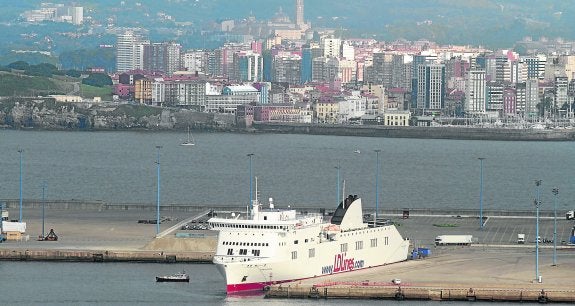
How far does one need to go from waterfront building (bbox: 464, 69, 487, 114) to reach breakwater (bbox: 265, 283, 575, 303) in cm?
11581

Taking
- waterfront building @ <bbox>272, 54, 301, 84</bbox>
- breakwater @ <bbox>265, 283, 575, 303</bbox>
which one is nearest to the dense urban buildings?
waterfront building @ <bbox>272, 54, 301, 84</bbox>

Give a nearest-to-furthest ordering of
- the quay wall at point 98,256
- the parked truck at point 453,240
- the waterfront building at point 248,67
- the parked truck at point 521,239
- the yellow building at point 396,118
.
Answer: the quay wall at point 98,256 < the parked truck at point 453,240 < the parked truck at point 521,239 < the yellow building at point 396,118 < the waterfront building at point 248,67

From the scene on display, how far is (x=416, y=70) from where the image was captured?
174375mm

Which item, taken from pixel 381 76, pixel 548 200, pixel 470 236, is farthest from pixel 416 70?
pixel 470 236

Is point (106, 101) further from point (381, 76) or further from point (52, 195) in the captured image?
point (52, 195)

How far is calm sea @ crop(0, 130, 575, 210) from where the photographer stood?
70.9m

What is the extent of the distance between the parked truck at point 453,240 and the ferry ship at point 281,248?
4824mm

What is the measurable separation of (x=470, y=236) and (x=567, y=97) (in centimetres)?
11440

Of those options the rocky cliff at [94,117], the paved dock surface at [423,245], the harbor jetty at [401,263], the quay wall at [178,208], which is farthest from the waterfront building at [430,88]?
the paved dock surface at [423,245]

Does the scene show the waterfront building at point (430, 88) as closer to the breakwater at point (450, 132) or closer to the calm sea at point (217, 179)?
the breakwater at point (450, 132)

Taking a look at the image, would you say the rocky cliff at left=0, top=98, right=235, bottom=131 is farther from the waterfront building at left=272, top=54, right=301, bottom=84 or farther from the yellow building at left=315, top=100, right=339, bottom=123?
the waterfront building at left=272, top=54, right=301, bottom=84

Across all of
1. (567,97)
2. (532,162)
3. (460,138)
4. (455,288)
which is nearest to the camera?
(455,288)

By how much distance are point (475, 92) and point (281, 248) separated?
118 m

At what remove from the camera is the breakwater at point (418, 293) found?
41906 millimetres
